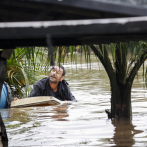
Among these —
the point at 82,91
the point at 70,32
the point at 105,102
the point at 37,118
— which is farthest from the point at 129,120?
the point at 82,91

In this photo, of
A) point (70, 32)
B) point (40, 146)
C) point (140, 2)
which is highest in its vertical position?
point (140, 2)

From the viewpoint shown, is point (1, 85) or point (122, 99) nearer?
point (1, 85)

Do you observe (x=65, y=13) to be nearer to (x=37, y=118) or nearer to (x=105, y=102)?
(x=37, y=118)

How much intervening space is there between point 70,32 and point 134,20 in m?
0.37

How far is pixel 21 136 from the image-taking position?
4.50 metres

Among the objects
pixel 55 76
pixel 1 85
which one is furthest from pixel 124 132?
pixel 55 76

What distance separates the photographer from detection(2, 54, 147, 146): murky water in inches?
167

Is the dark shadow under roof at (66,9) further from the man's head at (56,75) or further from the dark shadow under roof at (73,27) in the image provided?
the man's head at (56,75)

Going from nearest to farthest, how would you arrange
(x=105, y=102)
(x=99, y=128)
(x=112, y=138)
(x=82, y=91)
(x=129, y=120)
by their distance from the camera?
(x=112, y=138), (x=99, y=128), (x=129, y=120), (x=105, y=102), (x=82, y=91)

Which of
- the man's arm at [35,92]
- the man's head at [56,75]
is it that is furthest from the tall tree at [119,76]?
the man's arm at [35,92]

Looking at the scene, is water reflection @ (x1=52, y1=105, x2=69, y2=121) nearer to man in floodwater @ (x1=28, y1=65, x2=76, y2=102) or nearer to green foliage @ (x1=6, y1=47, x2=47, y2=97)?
man in floodwater @ (x1=28, y1=65, x2=76, y2=102)

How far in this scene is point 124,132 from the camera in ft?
15.3

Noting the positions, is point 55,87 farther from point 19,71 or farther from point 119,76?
point 119,76

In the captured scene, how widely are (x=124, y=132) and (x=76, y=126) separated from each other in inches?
29.4
